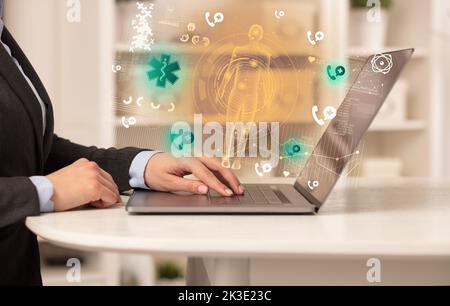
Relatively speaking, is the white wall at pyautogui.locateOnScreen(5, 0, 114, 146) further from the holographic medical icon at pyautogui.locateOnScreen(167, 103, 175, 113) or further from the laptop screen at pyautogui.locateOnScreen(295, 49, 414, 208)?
the laptop screen at pyautogui.locateOnScreen(295, 49, 414, 208)

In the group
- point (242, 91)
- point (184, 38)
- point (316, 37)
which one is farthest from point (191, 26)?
point (316, 37)

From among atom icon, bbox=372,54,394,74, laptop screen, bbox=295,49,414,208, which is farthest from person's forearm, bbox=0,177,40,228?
atom icon, bbox=372,54,394,74

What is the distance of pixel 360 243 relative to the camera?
0.75 meters

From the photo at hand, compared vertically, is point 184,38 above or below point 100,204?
above

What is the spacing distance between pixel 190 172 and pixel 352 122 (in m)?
0.27

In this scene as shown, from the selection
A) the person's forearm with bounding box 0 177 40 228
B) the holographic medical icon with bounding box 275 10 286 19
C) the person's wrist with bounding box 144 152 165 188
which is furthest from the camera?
the holographic medical icon with bounding box 275 10 286 19

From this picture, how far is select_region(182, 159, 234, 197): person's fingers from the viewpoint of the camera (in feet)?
3.45

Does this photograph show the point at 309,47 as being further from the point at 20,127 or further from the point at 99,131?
the point at 20,127

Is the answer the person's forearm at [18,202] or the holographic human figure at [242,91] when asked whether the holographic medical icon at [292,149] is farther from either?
the person's forearm at [18,202]

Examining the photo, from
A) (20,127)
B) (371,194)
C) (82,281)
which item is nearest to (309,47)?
(82,281)

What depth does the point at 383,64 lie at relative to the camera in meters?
1.02

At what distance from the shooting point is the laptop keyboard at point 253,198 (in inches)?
39.3

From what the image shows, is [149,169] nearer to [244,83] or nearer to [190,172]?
[190,172]
